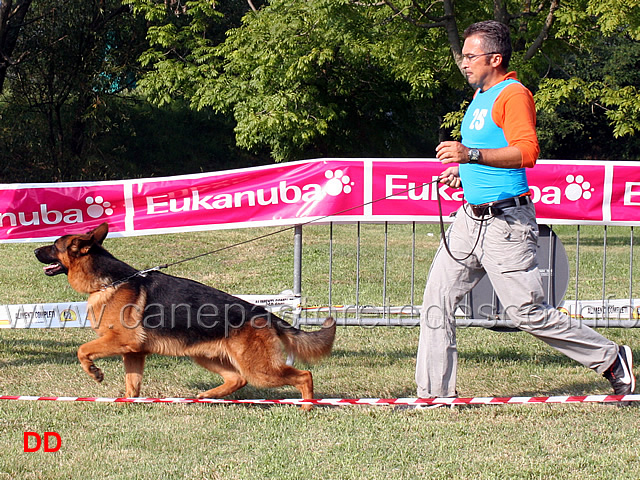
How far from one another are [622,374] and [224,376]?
2.61 m

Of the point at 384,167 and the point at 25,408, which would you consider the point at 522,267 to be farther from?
the point at 25,408

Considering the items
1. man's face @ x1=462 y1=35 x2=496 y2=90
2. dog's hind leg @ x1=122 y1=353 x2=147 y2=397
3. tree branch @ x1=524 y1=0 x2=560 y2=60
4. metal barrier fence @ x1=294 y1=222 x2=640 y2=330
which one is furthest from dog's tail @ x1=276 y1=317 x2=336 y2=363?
tree branch @ x1=524 y1=0 x2=560 y2=60

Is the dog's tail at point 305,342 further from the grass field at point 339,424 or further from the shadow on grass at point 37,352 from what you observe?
the shadow on grass at point 37,352

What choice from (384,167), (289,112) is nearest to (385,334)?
(384,167)

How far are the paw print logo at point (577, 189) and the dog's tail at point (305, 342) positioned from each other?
8.26ft

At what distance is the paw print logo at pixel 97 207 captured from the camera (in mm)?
5855

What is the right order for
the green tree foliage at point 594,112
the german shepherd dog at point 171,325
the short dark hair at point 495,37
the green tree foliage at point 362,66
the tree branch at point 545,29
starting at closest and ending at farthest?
the short dark hair at point 495,37 → the german shepherd dog at point 171,325 → the tree branch at point 545,29 → the green tree foliage at point 362,66 → the green tree foliage at point 594,112

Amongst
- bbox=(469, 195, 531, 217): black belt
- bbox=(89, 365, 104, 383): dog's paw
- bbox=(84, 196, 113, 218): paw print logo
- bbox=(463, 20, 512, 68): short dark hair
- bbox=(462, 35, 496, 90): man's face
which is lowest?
bbox=(89, 365, 104, 383): dog's paw

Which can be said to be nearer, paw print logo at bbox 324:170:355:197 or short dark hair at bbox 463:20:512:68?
short dark hair at bbox 463:20:512:68

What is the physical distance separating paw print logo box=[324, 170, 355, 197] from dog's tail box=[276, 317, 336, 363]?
4.72 ft

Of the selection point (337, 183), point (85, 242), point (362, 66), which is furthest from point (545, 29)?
point (85, 242)

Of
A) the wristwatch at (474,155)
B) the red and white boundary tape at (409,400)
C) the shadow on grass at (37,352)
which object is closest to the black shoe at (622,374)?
the red and white boundary tape at (409,400)

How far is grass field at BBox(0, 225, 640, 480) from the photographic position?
3.64 m

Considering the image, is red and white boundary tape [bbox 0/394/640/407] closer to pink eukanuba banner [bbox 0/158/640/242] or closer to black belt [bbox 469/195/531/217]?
black belt [bbox 469/195/531/217]
